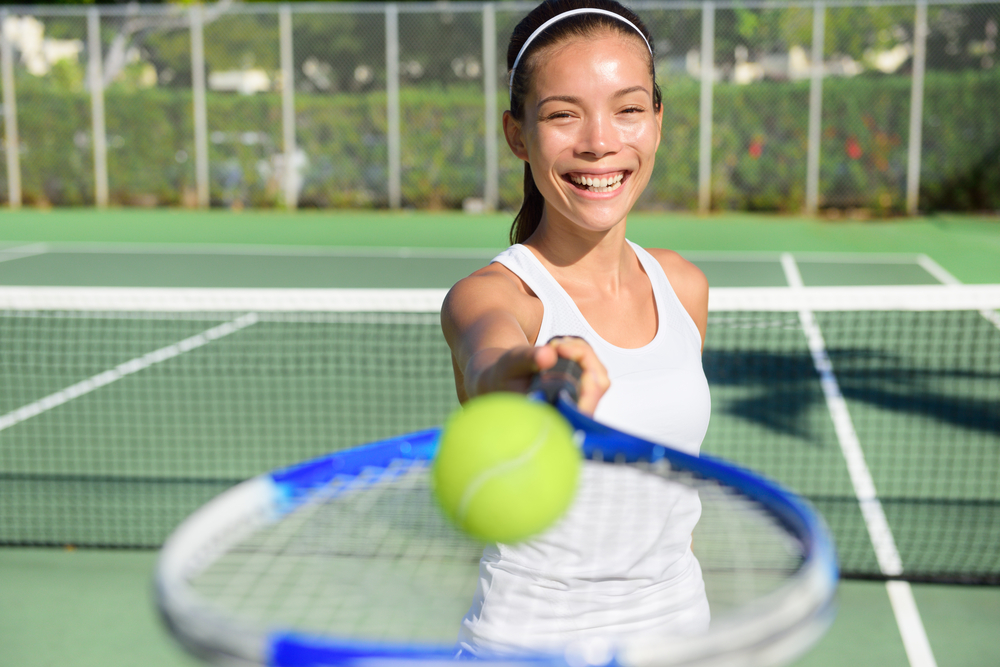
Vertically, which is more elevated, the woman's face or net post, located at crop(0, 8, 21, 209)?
net post, located at crop(0, 8, 21, 209)

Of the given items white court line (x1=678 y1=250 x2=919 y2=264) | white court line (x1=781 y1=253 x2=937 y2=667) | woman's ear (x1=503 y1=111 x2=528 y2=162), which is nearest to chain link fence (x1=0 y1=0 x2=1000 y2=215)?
white court line (x1=678 y1=250 x2=919 y2=264)

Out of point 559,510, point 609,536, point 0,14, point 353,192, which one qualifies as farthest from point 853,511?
point 0,14

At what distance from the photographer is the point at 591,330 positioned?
5.82 feet

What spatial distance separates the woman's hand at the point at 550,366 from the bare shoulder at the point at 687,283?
67 centimetres

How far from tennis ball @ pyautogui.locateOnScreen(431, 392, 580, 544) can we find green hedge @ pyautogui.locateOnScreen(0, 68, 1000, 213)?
1470 centimetres

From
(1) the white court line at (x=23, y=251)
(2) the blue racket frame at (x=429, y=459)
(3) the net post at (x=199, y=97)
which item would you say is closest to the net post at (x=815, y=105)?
(3) the net post at (x=199, y=97)

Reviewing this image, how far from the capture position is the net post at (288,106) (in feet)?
54.6

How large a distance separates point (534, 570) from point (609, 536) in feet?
0.48

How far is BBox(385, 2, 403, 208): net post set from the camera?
16422 millimetres

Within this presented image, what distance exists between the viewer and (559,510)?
1341 millimetres

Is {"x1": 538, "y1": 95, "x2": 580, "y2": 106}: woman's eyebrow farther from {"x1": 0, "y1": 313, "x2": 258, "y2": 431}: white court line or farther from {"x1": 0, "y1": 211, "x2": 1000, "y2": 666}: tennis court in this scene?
{"x1": 0, "y1": 313, "x2": 258, "y2": 431}: white court line

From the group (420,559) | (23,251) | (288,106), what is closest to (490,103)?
(288,106)

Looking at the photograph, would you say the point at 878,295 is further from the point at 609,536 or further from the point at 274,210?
the point at 274,210

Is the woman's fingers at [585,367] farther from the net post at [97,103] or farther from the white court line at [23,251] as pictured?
the net post at [97,103]
